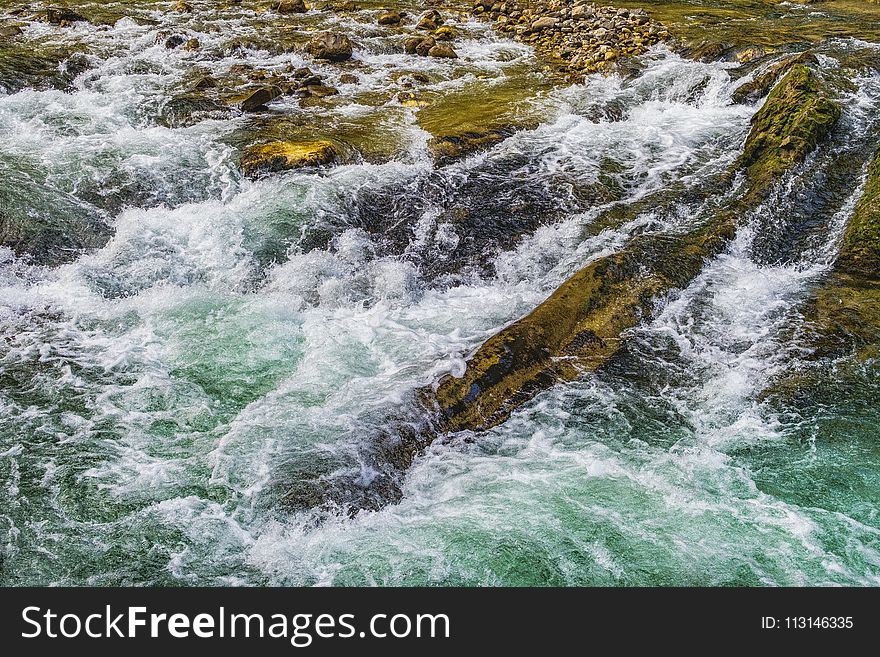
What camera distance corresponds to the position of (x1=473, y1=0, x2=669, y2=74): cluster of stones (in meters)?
16.4

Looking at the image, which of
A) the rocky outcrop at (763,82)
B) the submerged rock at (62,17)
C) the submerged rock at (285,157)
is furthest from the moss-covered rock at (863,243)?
the submerged rock at (62,17)

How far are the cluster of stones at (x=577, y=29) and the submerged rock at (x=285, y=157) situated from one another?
23.4ft

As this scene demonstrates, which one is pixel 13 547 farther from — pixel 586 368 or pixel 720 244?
pixel 720 244

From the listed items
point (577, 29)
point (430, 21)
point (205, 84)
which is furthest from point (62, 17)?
point (577, 29)

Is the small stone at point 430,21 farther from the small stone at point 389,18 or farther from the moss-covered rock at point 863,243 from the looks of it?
the moss-covered rock at point 863,243

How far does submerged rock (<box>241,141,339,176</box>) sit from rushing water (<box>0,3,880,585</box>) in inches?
10.1

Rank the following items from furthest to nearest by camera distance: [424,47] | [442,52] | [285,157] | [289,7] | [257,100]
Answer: [289,7]
[424,47]
[442,52]
[257,100]
[285,157]

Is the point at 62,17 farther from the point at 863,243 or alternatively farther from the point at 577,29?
the point at 863,243

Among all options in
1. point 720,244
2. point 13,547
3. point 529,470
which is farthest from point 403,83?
point 13,547

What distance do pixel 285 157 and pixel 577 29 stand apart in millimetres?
10597

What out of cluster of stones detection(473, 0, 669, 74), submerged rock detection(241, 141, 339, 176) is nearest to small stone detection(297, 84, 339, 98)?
submerged rock detection(241, 141, 339, 176)

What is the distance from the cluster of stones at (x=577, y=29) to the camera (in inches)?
647

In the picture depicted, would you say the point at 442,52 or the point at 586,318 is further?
the point at 442,52

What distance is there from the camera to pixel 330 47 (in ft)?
52.0
